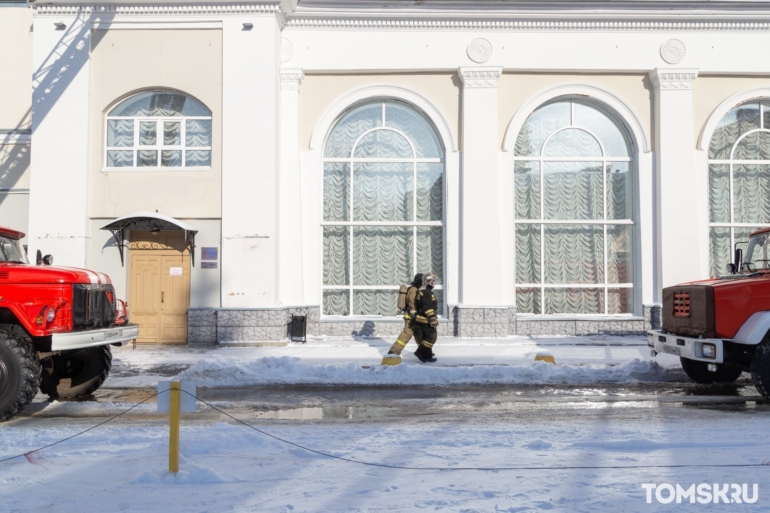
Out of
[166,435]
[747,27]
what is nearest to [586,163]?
[747,27]

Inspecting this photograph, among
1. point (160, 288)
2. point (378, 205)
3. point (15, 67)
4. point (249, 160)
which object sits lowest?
point (160, 288)

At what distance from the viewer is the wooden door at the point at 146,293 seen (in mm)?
16703

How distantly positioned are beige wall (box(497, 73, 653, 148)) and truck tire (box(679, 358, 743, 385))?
8273 mm

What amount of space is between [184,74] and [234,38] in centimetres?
152

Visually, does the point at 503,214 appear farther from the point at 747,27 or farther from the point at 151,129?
the point at 151,129

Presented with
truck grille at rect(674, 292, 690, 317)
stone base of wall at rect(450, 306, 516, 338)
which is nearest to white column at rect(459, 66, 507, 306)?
stone base of wall at rect(450, 306, 516, 338)

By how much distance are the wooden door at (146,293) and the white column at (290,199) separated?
302cm

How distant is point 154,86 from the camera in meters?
16.8

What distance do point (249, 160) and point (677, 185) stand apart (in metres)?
10.7

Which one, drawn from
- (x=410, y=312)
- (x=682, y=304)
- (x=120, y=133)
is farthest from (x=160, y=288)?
(x=682, y=304)

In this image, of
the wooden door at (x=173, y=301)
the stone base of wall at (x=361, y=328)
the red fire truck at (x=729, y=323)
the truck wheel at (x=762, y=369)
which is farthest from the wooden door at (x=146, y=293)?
the truck wheel at (x=762, y=369)

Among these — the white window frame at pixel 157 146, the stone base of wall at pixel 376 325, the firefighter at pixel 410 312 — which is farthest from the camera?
the white window frame at pixel 157 146

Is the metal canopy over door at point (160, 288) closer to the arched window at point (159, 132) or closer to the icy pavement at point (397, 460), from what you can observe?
the arched window at point (159, 132)

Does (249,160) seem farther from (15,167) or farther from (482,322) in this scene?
(482,322)
